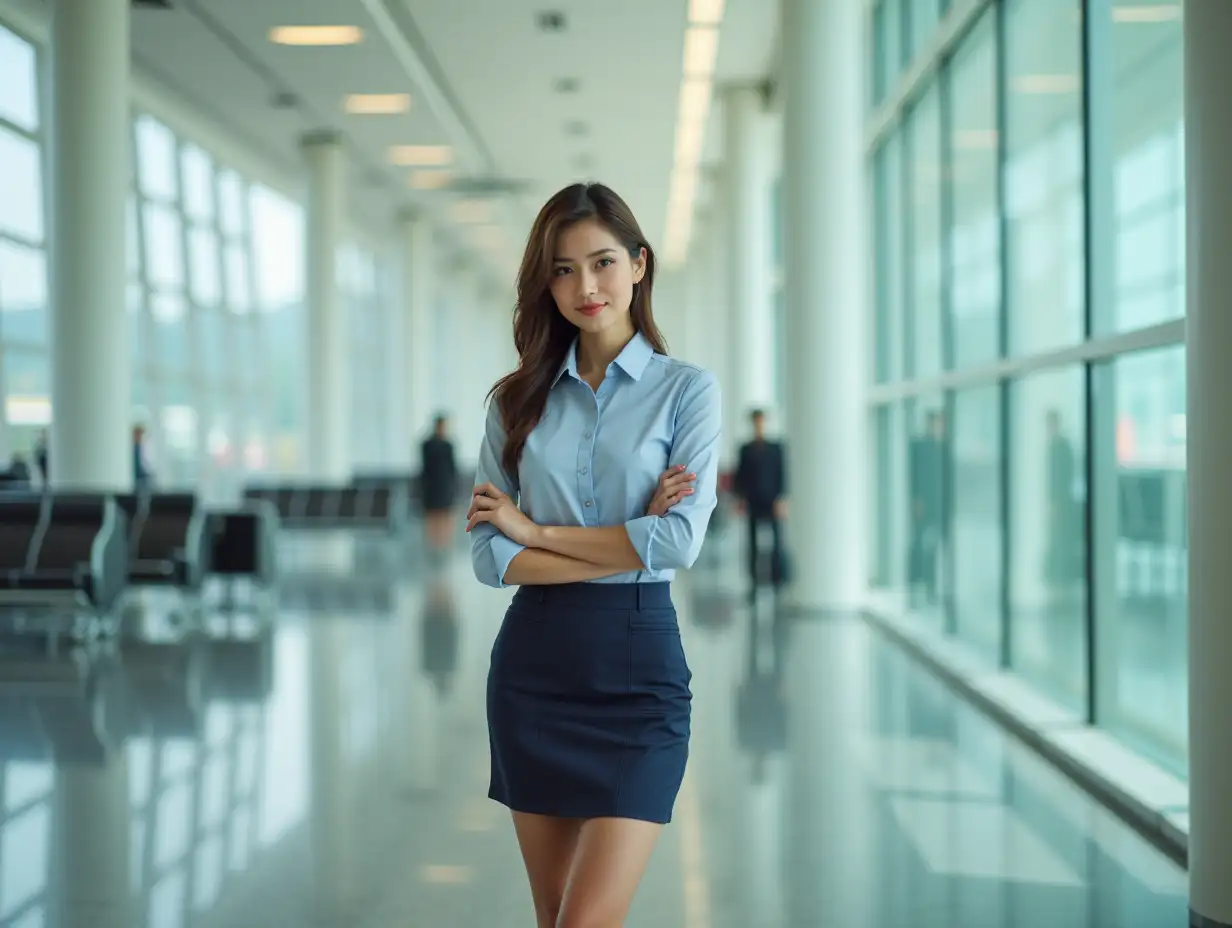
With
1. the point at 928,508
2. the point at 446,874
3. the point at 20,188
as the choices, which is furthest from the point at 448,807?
the point at 20,188

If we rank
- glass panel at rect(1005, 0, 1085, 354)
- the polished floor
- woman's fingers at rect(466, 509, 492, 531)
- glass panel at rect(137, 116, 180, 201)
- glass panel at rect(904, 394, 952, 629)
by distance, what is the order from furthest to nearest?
1. glass panel at rect(137, 116, 180, 201)
2. glass panel at rect(904, 394, 952, 629)
3. glass panel at rect(1005, 0, 1085, 354)
4. the polished floor
5. woman's fingers at rect(466, 509, 492, 531)

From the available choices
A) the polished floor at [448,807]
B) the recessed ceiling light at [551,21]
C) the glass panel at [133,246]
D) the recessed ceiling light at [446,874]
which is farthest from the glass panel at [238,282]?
the recessed ceiling light at [446,874]

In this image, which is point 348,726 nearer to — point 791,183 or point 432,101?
point 791,183

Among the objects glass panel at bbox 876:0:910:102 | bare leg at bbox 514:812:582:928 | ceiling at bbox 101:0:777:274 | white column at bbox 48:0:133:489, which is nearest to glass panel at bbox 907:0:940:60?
glass panel at bbox 876:0:910:102

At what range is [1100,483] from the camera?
22.1ft

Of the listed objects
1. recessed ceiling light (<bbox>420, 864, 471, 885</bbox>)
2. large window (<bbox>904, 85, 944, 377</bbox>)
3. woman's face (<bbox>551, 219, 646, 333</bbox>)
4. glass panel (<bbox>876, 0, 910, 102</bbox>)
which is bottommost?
recessed ceiling light (<bbox>420, 864, 471, 885</bbox>)

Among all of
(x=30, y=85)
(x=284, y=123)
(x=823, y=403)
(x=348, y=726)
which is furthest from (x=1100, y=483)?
(x=284, y=123)

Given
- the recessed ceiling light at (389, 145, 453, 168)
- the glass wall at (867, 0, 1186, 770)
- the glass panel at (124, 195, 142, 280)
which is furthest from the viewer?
the recessed ceiling light at (389, 145, 453, 168)

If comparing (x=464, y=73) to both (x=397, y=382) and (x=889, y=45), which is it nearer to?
(x=889, y=45)

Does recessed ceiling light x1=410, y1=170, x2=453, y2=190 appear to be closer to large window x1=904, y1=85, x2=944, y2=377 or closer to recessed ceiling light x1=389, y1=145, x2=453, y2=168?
recessed ceiling light x1=389, y1=145, x2=453, y2=168

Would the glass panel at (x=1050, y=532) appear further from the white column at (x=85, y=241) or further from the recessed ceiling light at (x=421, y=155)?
the recessed ceiling light at (x=421, y=155)

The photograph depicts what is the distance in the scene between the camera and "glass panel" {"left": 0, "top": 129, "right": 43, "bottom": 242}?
16.1 meters

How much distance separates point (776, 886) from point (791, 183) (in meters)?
8.61

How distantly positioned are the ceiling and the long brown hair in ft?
45.5
